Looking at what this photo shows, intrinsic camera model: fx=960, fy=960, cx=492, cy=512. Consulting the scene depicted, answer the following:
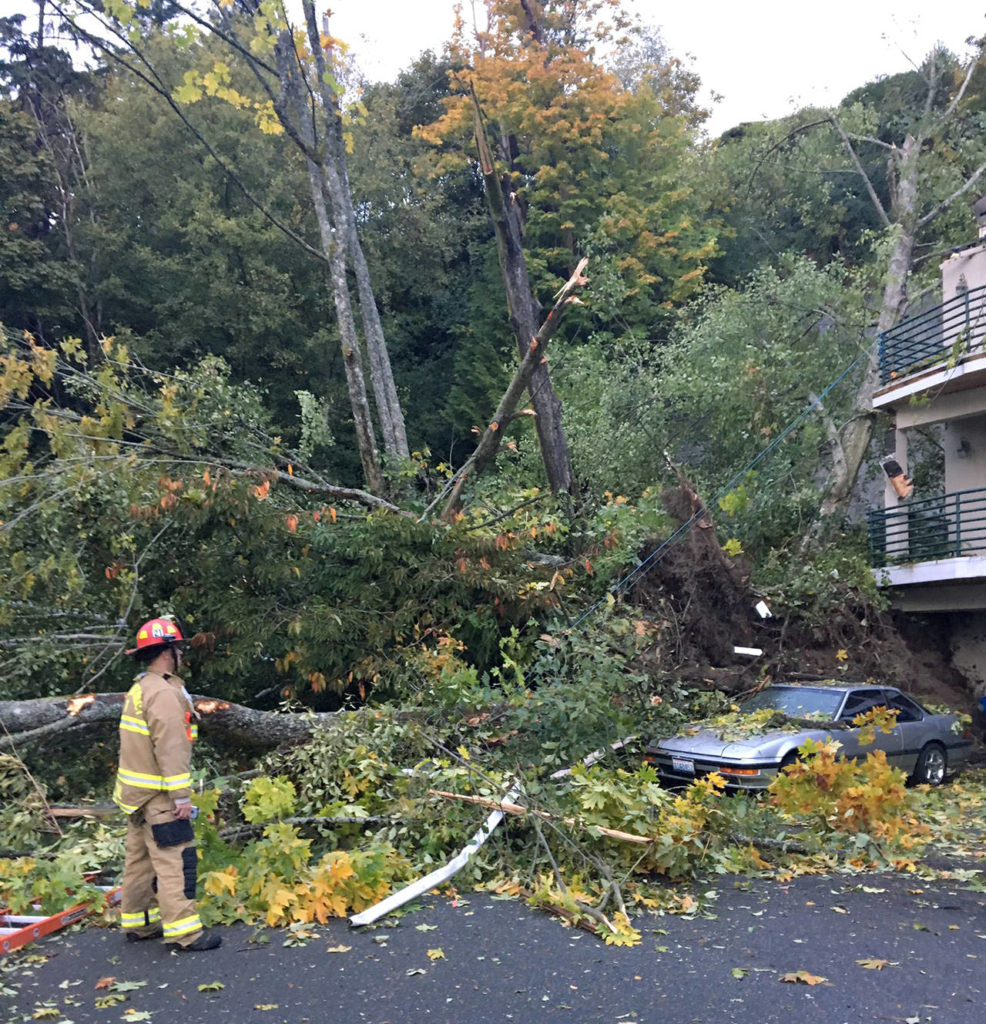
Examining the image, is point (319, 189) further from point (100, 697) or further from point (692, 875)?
point (692, 875)

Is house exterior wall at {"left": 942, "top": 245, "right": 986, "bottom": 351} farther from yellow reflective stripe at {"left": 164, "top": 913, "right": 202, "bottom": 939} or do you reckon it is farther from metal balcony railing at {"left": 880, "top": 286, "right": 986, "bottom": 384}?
yellow reflective stripe at {"left": 164, "top": 913, "right": 202, "bottom": 939}

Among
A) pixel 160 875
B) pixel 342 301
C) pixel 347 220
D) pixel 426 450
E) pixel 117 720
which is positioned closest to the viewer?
pixel 160 875

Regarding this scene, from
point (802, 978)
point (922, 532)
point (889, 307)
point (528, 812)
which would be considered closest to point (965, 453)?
point (922, 532)

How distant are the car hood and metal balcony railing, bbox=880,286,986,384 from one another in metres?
7.98

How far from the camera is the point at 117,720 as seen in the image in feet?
23.7

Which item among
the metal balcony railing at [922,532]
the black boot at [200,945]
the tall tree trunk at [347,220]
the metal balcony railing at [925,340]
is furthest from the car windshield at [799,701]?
the metal balcony railing at [925,340]

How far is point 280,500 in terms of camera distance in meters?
9.88

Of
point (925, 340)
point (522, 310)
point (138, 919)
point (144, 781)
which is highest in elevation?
point (522, 310)

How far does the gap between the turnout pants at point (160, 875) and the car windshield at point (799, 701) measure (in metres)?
5.96

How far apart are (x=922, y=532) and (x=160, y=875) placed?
13215 millimetres

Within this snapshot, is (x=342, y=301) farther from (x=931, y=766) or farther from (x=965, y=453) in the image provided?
(x=965, y=453)

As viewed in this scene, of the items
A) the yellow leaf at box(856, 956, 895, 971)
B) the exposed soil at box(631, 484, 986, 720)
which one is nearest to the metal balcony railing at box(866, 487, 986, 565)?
the exposed soil at box(631, 484, 986, 720)

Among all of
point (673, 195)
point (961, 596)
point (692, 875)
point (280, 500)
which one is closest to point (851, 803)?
point (692, 875)

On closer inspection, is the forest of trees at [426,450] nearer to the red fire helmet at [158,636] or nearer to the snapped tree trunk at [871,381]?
the snapped tree trunk at [871,381]
